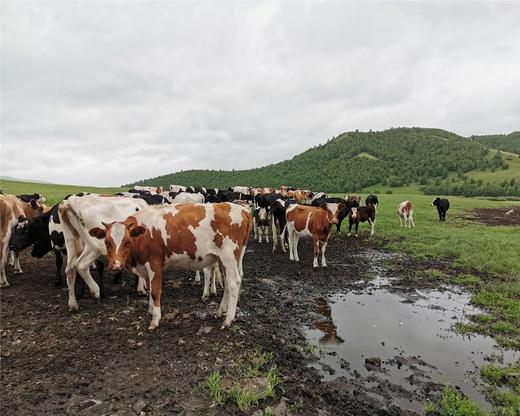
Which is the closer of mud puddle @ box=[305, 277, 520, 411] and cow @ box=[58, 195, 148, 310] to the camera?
mud puddle @ box=[305, 277, 520, 411]

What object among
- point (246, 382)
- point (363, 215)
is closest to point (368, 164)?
point (363, 215)

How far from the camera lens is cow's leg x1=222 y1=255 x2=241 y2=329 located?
7340mm

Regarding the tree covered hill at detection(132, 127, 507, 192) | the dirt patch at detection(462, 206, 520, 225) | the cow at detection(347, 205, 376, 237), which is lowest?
the dirt patch at detection(462, 206, 520, 225)

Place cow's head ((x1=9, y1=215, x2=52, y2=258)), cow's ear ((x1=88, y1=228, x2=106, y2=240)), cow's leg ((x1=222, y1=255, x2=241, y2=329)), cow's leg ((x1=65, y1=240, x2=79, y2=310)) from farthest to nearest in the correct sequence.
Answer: cow's head ((x1=9, y1=215, x2=52, y2=258)) < cow's leg ((x1=65, y1=240, x2=79, y2=310)) < cow's leg ((x1=222, y1=255, x2=241, y2=329)) < cow's ear ((x1=88, y1=228, x2=106, y2=240))

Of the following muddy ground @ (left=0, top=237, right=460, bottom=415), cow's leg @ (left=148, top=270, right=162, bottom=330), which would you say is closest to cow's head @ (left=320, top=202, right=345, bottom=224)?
muddy ground @ (left=0, top=237, right=460, bottom=415)

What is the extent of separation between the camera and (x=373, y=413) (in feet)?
17.2

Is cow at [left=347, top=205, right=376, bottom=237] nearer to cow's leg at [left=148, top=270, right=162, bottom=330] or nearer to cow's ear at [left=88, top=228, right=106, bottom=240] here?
cow's leg at [left=148, top=270, right=162, bottom=330]

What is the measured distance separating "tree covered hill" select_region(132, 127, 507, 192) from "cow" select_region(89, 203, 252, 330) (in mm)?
70568

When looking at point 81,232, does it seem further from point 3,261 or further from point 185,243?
point 3,261

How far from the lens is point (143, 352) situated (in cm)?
626

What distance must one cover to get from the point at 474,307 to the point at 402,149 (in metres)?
102

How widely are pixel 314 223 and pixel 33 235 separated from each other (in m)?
9.51

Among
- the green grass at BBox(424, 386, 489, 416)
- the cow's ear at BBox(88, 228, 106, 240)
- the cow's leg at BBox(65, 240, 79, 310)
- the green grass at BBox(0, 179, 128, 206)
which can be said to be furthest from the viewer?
the green grass at BBox(0, 179, 128, 206)

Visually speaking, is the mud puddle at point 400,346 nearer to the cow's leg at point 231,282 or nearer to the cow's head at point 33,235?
the cow's leg at point 231,282
